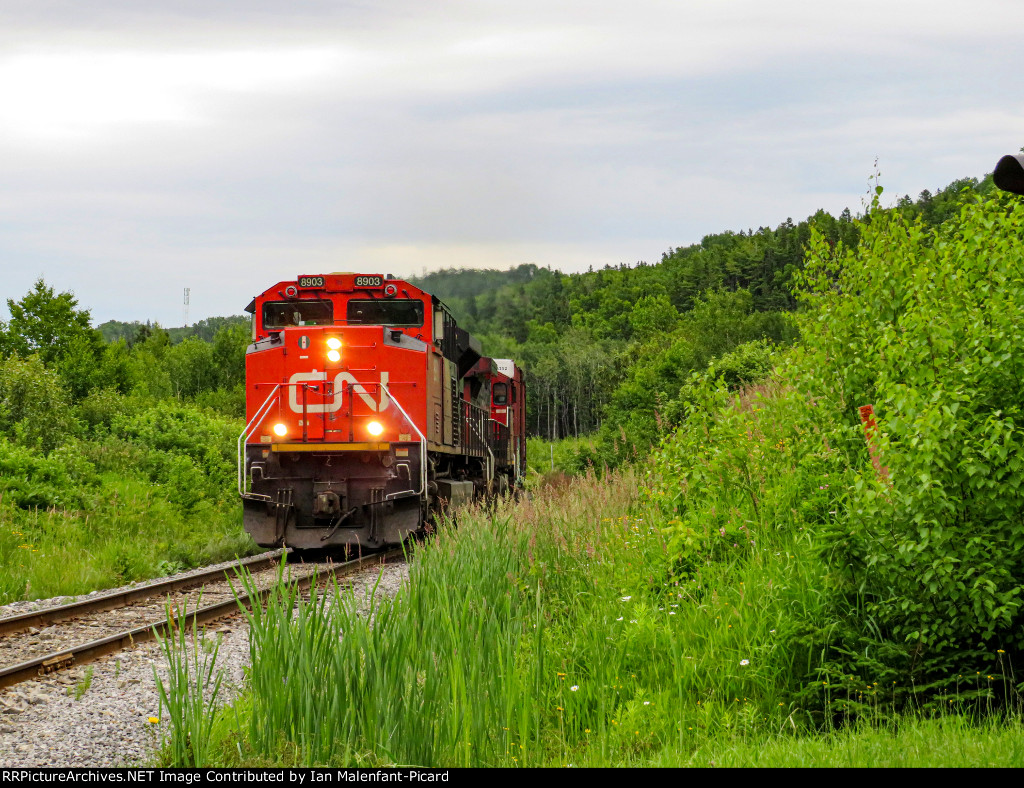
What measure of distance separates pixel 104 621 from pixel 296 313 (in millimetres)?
7084

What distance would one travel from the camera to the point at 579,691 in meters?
5.48

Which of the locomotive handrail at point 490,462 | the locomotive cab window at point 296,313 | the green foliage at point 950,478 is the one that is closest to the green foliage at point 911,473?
the green foliage at point 950,478

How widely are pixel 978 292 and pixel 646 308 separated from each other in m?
114

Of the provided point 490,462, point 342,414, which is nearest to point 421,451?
point 342,414

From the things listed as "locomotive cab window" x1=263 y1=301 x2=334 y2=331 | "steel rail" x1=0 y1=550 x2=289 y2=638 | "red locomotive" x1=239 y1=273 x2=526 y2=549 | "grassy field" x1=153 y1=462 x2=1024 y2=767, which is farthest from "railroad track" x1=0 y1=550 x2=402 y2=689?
"locomotive cab window" x1=263 y1=301 x2=334 y2=331

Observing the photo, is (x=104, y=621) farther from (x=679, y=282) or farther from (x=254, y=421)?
(x=679, y=282)

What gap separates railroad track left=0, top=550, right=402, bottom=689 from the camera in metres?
6.99

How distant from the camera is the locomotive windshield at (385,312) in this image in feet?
49.6

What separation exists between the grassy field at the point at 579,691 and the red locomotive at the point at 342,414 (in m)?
7.06

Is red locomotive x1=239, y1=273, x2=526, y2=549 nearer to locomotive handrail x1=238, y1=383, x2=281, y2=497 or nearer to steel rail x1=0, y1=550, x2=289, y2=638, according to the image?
locomotive handrail x1=238, y1=383, x2=281, y2=497

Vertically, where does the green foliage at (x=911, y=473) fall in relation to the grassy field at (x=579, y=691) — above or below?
above

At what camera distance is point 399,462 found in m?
13.9

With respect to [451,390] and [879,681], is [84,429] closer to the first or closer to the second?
[451,390]

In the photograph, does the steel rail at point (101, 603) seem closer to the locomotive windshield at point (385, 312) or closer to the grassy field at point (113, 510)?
the grassy field at point (113, 510)
